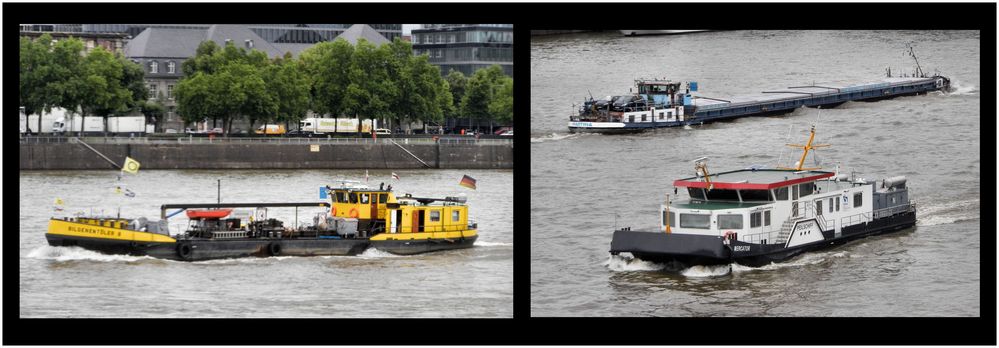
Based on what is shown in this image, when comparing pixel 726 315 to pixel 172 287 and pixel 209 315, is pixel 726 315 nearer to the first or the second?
pixel 209 315

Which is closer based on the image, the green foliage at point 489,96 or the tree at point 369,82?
the green foliage at point 489,96

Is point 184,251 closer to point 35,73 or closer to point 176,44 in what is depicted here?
point 35,73

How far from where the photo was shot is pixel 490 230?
28.1 metres

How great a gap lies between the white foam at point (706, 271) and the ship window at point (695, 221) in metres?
0.51

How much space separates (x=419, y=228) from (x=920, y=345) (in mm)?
12206

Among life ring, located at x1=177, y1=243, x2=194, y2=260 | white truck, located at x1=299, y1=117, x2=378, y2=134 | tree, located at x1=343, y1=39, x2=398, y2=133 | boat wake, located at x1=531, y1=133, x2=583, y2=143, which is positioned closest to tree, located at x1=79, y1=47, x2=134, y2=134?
tree, located at x1=343, y1=39, x2=398, y2=133

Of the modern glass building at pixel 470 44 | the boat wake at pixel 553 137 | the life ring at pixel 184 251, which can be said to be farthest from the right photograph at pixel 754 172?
the life ring at pixel 184 251

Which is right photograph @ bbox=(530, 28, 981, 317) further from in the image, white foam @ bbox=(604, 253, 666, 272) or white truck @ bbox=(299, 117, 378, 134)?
white truck @ bbox=(299, 117, 378, 134)

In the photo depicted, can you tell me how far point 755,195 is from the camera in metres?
19.3

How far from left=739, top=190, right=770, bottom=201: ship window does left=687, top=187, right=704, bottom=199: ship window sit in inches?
20.3

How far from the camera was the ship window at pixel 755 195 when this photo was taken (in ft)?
62.7

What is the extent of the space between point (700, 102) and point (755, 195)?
82.7 inches

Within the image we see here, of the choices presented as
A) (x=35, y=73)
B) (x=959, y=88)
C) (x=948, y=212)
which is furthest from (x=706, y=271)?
(x=35, y=73)

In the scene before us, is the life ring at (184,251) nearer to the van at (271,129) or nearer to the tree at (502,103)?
the tree at (502,103)
